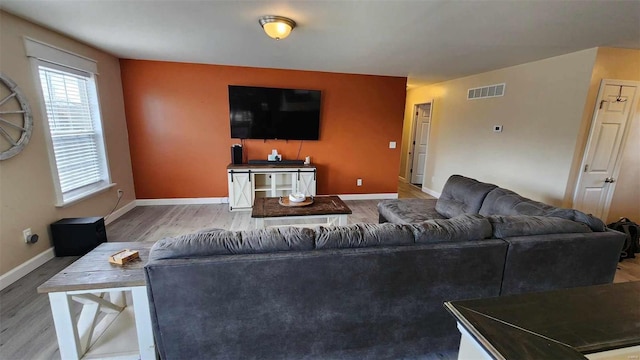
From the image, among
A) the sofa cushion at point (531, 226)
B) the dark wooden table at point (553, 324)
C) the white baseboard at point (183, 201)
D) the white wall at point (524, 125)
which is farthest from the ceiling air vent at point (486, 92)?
the white baseboard at point (183, 201)

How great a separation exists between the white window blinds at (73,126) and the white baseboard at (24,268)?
0.64m

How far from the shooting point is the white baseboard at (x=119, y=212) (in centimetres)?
374

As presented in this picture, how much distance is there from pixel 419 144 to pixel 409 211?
160 inches

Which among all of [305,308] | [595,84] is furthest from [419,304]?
[595,84]

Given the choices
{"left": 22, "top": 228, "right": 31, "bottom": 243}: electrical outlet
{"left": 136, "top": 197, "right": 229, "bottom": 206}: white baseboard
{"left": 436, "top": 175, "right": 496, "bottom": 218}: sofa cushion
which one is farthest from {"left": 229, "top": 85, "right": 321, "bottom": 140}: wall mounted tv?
{"left": 22, "top": 228, "right": 31, "bottom": 243}: electrical outlet

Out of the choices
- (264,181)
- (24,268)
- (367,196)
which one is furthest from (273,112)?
(24,268)

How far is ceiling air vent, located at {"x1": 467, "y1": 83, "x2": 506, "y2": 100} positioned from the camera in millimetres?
4113

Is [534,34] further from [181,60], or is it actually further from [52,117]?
[52,117]

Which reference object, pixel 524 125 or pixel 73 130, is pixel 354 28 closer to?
pixel 524 125

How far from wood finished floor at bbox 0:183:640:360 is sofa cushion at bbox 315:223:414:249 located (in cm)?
157

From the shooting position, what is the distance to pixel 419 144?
658cm

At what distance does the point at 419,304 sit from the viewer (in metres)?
1.50

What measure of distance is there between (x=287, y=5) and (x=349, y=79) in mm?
2812

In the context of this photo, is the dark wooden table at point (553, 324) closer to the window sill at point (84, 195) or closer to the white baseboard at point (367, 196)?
the window sill at point (84, 195)
